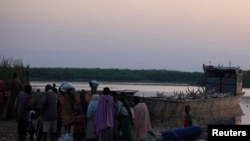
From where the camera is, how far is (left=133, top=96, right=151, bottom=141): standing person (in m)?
12.6

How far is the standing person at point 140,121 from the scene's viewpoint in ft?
41.3

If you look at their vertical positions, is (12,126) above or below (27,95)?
below

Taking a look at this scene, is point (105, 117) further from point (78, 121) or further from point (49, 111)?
point (49, 111)

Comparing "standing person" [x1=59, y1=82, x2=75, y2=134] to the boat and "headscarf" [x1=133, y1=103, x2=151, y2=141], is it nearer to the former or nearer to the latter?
"headscarf" [x1=133, y1=103, x2=151, y2=141]

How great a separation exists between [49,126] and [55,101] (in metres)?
0.57

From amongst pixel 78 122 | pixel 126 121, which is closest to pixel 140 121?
pixel 126 121

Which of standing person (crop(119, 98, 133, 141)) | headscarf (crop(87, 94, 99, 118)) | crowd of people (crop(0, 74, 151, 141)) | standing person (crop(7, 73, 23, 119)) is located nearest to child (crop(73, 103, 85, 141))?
crowd of people (crop(0, 74, 151, 141))

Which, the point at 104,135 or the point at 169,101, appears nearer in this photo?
the point at 104,135

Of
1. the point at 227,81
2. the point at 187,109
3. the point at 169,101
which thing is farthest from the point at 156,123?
the point at 227,81

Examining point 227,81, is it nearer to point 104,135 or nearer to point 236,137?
point 104,135

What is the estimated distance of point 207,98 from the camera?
32.9m

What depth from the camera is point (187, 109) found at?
1354 cm

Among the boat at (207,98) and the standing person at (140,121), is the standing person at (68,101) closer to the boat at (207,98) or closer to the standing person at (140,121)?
the standing person at (140,121)

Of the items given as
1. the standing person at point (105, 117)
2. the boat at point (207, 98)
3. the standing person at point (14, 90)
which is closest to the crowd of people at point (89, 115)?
the standing person at point (105, 117)
